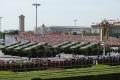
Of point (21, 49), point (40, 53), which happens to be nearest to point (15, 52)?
point (21, 49)

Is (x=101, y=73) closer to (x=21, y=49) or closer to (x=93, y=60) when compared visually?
(x=93, y=60)

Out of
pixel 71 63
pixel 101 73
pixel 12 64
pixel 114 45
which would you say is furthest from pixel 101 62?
pixel 114 45

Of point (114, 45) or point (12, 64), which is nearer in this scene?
point (12, 64)

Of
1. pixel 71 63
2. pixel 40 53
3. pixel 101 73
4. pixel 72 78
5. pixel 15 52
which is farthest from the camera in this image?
pixel 15 52

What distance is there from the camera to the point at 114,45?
176 feet

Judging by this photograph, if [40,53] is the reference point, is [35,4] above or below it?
above

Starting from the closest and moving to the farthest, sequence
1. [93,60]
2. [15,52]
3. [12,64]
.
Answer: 1. [12,64]
2. [93,60]
3. [15,52]

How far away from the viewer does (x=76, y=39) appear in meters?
54.8

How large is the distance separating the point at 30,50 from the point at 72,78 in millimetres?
22700

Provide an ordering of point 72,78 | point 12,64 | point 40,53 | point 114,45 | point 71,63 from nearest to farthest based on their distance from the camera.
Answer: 1. point 72,78
2. point 12,64
3. point 71,63
4. point 40,53
5. point 114,45

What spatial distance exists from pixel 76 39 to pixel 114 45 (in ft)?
19.3

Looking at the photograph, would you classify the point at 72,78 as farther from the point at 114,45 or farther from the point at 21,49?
the point at 114,45

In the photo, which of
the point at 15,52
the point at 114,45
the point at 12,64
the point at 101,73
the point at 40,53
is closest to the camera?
the point at 101,73

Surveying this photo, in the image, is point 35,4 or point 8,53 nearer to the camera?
point 8,53
